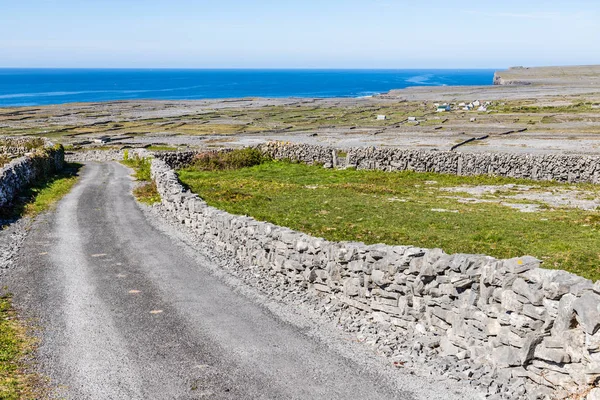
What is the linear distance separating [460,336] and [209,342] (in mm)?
5330

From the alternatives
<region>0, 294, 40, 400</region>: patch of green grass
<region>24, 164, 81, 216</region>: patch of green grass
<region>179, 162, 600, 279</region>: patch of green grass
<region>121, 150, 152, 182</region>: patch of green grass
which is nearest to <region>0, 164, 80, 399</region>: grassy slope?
<region>0, 294, 40, 400</region>: patch of green grass

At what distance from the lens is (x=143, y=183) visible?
37.9 metres

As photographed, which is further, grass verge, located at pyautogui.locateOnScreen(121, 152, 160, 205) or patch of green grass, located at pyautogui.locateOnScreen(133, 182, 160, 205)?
grass verge, located at pyautogui.locateOnScreen(121, 152, 160, 205)

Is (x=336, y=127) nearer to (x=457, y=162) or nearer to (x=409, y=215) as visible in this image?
(x=457, y=162)

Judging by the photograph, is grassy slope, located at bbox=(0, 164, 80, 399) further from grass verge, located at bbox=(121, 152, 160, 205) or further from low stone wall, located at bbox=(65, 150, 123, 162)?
low stone wall, located at bbox=(65, 150, 123, 162)

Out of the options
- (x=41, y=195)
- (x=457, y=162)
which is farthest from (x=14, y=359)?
(x=457, y=162)

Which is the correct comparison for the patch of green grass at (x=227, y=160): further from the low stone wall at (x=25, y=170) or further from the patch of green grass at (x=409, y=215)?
the low stone wall at (x=25, y=170)

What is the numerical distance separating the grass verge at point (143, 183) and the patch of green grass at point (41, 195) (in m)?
4.35

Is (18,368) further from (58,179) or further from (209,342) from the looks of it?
(58,179)

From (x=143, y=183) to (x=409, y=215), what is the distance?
2065 centimetres

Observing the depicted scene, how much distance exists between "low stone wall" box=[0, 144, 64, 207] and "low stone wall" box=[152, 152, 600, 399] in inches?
737

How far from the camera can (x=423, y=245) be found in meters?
18.3

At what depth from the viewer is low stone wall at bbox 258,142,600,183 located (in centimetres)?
3606

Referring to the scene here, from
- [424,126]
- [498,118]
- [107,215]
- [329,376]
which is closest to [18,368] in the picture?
[329,376]
